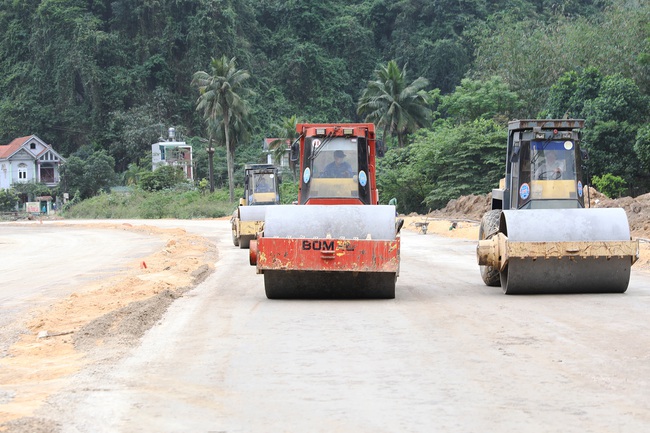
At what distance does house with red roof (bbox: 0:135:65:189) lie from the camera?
9831cm

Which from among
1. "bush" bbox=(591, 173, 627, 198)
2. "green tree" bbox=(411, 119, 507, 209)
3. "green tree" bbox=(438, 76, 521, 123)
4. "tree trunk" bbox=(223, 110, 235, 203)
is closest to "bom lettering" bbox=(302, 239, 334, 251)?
"bush" bbox=(591, 173, 627, 198)

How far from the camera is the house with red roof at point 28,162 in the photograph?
98312 mm

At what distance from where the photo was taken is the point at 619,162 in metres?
49.0

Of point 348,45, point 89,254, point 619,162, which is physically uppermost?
point 348,45

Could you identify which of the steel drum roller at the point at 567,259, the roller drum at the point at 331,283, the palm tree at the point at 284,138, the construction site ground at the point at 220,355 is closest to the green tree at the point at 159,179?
the palm tree at the point at 284,138

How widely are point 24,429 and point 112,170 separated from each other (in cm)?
9146

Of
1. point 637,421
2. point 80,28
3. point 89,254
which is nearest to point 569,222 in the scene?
point 637,421

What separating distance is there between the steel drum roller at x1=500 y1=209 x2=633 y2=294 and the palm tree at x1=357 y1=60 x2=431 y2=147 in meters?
59.7

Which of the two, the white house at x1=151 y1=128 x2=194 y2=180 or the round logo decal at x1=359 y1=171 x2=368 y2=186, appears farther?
the white house at x1=151 y1=128 x2=194 y2=180

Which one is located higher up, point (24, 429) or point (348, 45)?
point (348, 45)

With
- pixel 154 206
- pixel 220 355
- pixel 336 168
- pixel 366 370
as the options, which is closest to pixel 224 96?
pixel 154 206

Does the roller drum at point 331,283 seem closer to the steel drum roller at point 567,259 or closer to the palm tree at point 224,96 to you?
the steel drum roller at point 567,259

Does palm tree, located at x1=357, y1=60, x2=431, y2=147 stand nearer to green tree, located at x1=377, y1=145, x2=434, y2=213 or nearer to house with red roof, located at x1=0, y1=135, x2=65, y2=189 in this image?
green tree, located at x1=377, y1=145, x2=434, y2=213

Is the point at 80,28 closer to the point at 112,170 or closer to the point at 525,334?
the point at 112,170
